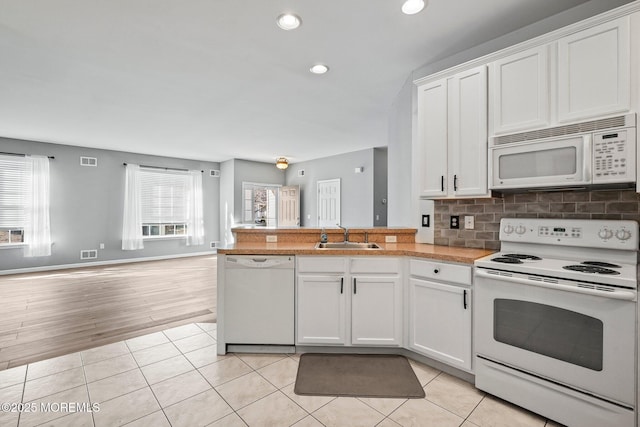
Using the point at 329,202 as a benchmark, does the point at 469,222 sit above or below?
below

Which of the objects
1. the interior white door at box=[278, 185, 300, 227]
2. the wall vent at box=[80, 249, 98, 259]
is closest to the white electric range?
the interior white door at box=[278, 185, 300, 227]

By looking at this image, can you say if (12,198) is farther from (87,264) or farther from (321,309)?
(321,309)

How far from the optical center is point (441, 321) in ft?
7.20

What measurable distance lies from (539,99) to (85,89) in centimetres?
446

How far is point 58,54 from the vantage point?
2.70 metres

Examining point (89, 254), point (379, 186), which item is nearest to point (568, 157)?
point (379, 186)

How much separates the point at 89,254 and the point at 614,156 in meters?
8.36

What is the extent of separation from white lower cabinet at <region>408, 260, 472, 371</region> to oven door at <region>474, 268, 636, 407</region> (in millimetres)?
96

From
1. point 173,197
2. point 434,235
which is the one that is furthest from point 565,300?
point 173,197

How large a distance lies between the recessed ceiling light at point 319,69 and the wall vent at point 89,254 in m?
6.45

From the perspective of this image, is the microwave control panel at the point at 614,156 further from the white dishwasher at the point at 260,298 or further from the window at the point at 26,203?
the window at the point at 26,203

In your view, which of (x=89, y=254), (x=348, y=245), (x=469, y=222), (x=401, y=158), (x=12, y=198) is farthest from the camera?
(x=89, y=254)

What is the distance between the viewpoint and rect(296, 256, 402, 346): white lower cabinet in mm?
2416

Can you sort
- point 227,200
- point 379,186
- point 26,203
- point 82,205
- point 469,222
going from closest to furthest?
point 469,222, point 26,203, point 82,205, point 379,186, point 227,200
